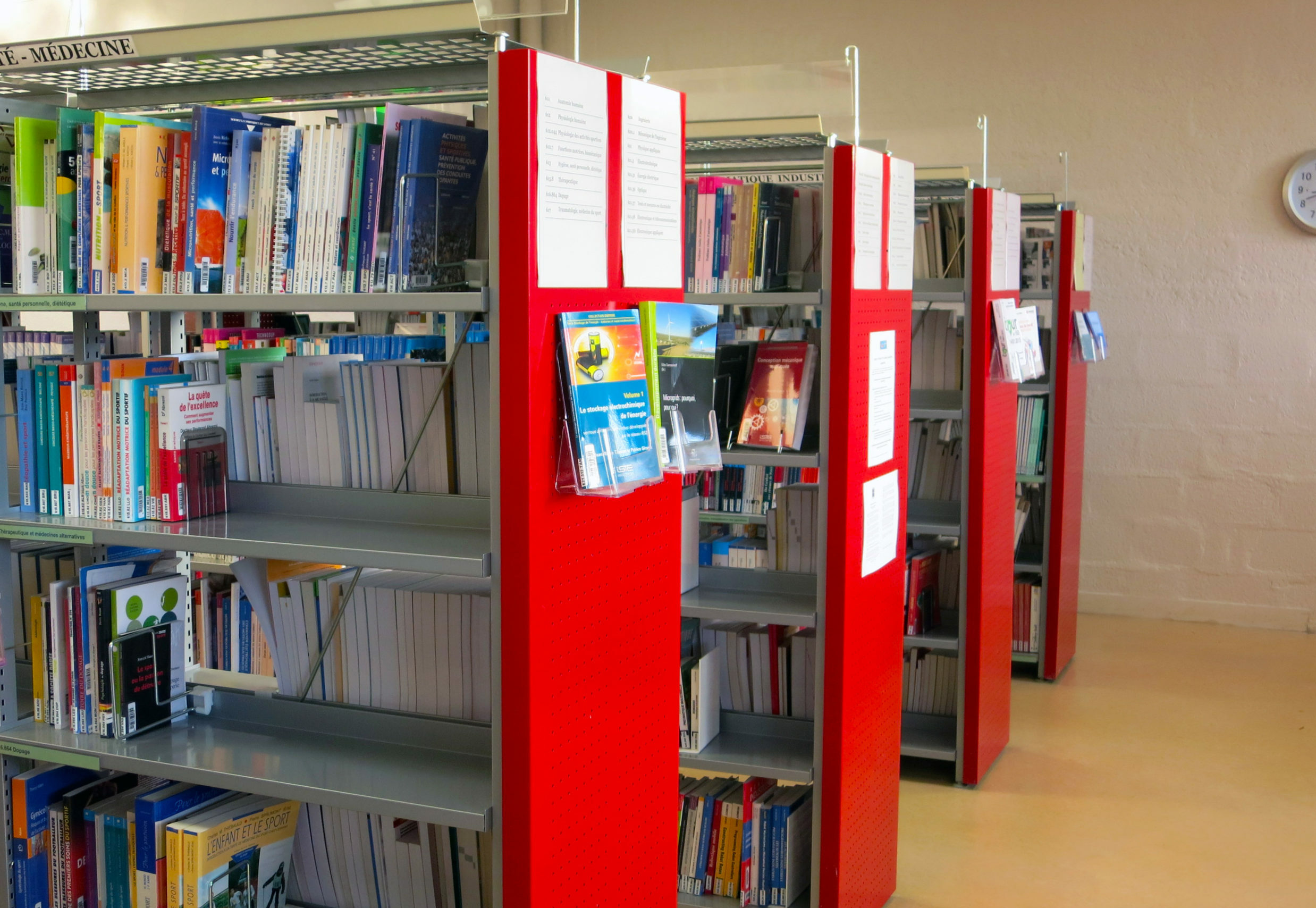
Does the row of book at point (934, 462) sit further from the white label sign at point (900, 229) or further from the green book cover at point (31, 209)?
the green book cover at point (31, 209)

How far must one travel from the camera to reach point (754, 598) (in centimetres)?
306

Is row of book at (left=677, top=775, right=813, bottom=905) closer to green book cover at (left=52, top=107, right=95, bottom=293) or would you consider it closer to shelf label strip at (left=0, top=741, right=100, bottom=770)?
shelf label strip at (left=0, top=741, right=100, bottom=770)

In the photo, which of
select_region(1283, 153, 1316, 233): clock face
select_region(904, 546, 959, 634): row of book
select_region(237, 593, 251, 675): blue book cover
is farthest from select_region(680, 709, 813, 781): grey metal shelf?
select_region(1283, 153, 1316, 233): clock face

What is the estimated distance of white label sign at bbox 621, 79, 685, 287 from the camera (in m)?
1.87

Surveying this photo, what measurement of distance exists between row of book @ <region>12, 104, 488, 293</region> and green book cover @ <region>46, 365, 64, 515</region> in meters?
0.18

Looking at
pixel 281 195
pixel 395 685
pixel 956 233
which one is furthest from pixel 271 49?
pixel 956 233

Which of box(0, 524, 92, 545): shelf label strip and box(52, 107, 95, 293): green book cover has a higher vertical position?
box(52, 107, 95, 293): green book cover

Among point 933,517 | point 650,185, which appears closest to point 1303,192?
point 933,517

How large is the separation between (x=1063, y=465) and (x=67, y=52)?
13.1ft

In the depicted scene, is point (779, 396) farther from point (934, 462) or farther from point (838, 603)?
point (934, 462)

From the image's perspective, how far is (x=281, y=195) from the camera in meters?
2.01

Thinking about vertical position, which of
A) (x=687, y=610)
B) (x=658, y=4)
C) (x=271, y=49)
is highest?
(x=658, y=4)

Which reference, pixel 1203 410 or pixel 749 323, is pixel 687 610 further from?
pixel 1203 410

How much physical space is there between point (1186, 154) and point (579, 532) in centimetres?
534
